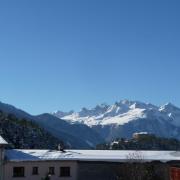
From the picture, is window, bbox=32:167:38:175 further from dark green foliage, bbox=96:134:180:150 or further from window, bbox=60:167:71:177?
dark green foliage, bbox=96:134:180:150

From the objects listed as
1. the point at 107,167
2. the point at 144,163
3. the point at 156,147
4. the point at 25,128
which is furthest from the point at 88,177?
the point at 156,147

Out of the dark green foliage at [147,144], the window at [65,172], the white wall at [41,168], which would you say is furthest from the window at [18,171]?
the dark green foliage at [147,144]

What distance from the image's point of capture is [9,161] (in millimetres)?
50938

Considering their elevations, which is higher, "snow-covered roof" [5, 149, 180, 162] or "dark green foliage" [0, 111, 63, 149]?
"dark green foliage" [0, 111, 63, 149]

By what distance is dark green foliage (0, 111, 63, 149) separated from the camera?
121 metres

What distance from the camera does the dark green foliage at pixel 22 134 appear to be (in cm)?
12106

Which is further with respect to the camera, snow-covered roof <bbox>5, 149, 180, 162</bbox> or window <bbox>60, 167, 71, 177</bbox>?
window <bbox>60, 167, 71, 177</bbox>

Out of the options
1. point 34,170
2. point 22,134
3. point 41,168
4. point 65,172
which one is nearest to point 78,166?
point 65,172

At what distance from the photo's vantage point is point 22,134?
127 meters

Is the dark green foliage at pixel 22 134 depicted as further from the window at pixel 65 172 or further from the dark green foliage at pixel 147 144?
the window at pixel 65 172

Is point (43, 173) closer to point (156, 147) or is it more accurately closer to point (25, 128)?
point (25, 128)

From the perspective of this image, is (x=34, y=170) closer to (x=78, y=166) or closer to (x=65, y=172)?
(x=65, y=172)

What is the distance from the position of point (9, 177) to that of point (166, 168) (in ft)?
46.4

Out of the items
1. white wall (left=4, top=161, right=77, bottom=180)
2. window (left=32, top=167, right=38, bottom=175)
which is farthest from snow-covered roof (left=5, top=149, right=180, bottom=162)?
window (left=32, top=167, right=38, bottom=175)
